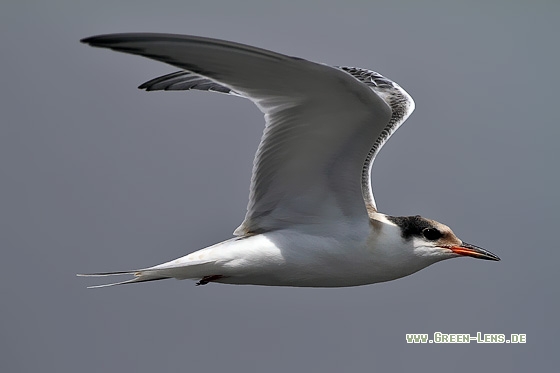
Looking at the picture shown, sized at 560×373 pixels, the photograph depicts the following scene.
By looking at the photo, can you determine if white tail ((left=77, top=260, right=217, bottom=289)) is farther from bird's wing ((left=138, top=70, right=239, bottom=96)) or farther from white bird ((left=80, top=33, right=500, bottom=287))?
bird's wing ((left=138, top=70, right=239, bottom=96))

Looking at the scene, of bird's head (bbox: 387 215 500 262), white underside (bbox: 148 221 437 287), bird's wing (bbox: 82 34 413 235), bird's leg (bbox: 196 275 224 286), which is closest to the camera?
bird's wing (bbox: 82 34 413 235)

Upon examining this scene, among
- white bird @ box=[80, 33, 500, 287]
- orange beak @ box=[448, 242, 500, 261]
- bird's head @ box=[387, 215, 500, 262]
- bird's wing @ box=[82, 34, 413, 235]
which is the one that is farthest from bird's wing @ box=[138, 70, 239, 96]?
orange beak @ box=[448, 242, 500, 261]

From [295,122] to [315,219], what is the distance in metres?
0.83

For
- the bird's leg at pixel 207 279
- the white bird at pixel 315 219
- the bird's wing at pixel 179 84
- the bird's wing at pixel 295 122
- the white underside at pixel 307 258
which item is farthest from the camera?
the bird's wing at pixel 179 84

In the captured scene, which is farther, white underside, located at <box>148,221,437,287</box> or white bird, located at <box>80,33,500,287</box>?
white underside, located at <box>148,221,437,287</box>

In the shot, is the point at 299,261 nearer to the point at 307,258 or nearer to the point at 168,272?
the point at 307,258

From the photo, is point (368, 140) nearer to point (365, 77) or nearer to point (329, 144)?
point (329, 144)

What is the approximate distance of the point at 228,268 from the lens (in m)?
6.31

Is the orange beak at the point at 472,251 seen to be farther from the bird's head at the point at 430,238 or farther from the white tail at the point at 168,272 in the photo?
the white tail at the point at 168,272

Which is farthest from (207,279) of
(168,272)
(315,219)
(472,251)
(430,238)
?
(472,251)

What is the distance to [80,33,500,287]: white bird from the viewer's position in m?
5.87

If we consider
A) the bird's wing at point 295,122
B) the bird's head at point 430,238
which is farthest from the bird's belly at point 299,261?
the bird's head at point 430,238

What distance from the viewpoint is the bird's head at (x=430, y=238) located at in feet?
21.6

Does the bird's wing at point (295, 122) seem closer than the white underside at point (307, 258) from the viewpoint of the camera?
Yes
